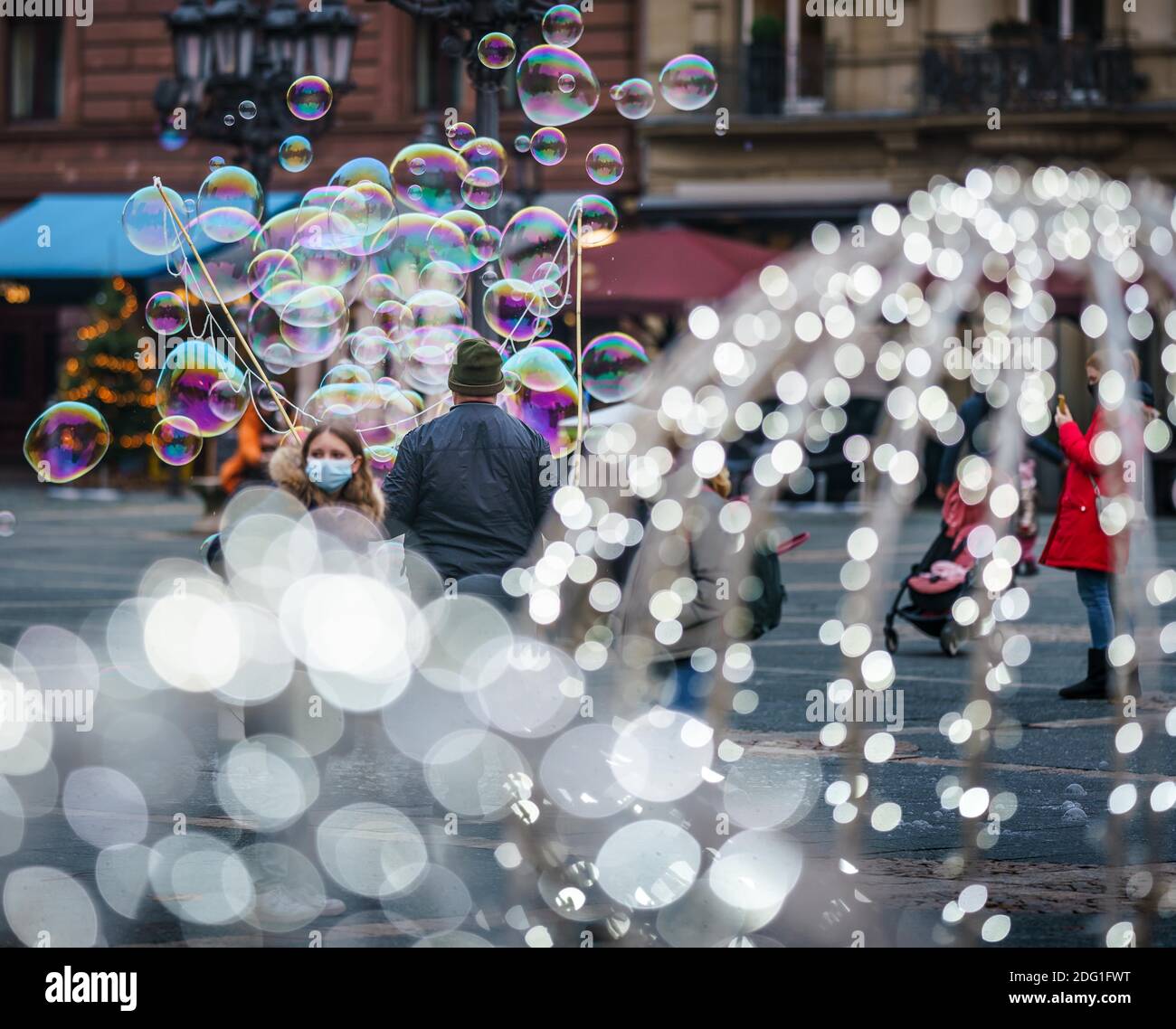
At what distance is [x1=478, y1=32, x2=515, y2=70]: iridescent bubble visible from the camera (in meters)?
9.80

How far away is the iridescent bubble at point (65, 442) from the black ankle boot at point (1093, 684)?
4.77m

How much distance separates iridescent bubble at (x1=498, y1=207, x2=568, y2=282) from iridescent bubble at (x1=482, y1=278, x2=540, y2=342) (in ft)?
0.29

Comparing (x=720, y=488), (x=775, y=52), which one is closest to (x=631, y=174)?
(x=775, y=52)

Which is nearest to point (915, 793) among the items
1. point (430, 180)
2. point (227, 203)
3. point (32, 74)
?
point (430, 180)

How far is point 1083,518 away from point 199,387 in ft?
14.1

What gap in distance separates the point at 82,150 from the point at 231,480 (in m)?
12.2

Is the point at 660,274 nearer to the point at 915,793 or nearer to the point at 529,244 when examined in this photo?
the point at 529,244

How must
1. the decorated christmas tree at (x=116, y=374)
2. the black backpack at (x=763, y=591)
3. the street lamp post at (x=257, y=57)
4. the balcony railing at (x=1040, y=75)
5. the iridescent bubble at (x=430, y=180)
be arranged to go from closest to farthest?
the black backpack at (x=763, y=591) → the iridescent bubble at (x=430, y=180) → the street lamp post at (x=257, y=57) → the balcony railing at (x=1040, y=75) → the decorated christmas tree at (x=116, y=374)

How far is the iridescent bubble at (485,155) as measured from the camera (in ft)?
30.9

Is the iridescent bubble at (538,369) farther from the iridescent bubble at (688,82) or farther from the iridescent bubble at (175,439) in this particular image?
the iridescent bubble at (688,82)

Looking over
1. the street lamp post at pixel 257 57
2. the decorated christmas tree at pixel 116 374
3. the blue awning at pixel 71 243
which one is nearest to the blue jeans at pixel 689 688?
the street lamp post at pixel 257 57

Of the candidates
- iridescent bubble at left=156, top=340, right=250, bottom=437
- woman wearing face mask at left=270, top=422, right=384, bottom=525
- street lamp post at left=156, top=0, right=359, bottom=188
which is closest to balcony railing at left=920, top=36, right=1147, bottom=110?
street lamp post at left=156, top=0, right=359, bottom=188

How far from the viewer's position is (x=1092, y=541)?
1024 centimetres
